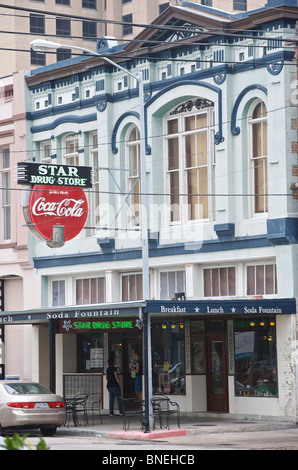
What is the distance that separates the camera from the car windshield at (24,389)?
24625mm

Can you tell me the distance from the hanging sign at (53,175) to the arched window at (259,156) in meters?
4.54

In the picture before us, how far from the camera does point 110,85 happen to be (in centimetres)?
3130

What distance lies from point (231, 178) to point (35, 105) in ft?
30.9

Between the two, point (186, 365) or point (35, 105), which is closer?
point (186, 365)

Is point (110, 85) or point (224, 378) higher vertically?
point (110, 85)

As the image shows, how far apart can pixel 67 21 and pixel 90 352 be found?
1678 inches

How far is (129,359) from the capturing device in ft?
103

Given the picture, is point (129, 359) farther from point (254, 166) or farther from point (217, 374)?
point (254, 166)

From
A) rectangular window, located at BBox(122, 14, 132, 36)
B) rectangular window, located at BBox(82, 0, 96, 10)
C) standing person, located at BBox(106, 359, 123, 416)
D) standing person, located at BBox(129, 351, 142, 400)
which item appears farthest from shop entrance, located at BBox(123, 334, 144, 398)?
rectangular window, located at BBox(82, 0, 96, 10)
